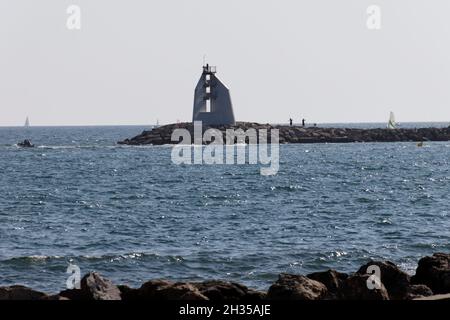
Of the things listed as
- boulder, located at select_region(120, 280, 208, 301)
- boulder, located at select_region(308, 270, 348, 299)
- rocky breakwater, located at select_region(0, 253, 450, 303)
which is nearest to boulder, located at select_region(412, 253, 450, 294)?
rocky breakwater, located at select_region(0, 253, 450, 303)

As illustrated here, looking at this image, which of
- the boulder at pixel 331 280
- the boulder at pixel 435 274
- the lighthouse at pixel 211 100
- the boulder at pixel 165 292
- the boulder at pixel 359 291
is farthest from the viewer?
the lighthouse at pixel 211 100

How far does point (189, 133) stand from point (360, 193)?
6243 centimetres

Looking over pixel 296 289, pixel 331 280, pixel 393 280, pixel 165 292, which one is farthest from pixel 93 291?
pixel 393 280

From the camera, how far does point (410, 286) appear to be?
1636 cm

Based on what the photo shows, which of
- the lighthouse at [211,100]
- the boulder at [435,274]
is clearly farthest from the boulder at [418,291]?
the lighthouse at [211,100]

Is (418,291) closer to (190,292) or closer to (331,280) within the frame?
(331,280)

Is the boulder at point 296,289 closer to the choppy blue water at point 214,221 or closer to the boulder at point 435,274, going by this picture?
the boulder at point 435,274

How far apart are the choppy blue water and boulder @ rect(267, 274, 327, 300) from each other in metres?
6.07

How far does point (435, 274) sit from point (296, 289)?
3.51 m

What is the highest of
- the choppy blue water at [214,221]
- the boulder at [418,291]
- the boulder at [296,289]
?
the boulder at [296,289]

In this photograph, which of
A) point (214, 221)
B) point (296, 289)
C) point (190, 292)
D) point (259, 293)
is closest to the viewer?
point (190, 292)

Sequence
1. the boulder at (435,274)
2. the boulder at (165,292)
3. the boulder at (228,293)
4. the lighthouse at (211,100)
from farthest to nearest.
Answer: the lighthouse at (211,100) < the boulder at (435,274) < the boulder at (228,293) < the boulder at (165,292)

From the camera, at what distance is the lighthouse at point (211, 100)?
106250 millimetres

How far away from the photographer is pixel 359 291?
1543 cm
